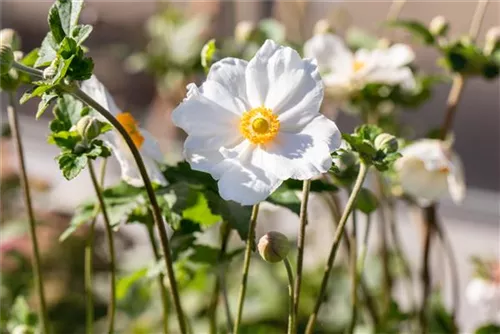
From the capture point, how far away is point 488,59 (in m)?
0.91

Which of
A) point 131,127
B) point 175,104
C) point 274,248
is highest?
point 175,104

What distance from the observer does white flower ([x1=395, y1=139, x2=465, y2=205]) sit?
0.82 m

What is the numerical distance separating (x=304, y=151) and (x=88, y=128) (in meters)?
0.16

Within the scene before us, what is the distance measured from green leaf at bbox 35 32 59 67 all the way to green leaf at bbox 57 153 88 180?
66 mm

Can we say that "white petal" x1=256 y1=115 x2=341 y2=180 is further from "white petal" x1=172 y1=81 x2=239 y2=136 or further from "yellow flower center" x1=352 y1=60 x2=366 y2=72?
"yellow flower center" x1=352 y1=60 x2=366 y2=72

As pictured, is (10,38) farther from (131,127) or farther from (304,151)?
(304,151)

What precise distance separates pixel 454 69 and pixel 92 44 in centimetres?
147

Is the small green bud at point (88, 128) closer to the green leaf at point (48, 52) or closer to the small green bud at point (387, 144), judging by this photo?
the green leaf at point (48, 52)

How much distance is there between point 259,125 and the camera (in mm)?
577

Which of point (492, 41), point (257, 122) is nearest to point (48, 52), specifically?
point (257, 122)

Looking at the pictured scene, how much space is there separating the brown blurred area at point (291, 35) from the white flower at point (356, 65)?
16.7 inches

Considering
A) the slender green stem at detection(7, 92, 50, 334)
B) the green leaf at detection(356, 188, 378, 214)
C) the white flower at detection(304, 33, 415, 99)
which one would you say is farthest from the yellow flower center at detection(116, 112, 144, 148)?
the white flower at detection(304, 33, 415, 99)

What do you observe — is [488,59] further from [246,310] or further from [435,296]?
[246,310]

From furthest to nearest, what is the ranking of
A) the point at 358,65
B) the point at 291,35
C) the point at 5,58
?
the point at 291,35 < the point at 358,65 < the point at 5,58
